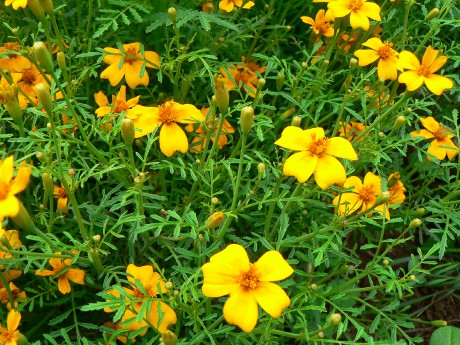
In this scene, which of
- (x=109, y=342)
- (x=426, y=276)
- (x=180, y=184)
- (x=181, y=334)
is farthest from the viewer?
(x=426, y=276)

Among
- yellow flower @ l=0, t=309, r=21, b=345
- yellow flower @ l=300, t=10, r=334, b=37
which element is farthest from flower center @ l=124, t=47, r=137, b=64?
yellow flower @ l=0, t=309, r=21, b=345

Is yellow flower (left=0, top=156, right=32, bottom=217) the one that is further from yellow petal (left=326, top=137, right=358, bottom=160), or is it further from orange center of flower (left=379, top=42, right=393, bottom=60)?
orange center of flower (left=379, top=42, right=393, bottom=60)

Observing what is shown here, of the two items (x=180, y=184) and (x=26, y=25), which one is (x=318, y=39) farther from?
(x=26, y=25)

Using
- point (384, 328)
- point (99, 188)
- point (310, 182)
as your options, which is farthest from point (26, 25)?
point (384, 328)

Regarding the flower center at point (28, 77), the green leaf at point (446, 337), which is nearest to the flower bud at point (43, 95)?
the flower center at point (28, 77)

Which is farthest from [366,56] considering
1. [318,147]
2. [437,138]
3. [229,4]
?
[318,147]

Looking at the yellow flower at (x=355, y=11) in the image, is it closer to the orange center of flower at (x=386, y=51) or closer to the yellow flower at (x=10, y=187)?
the orange center of flower at (x=386, y=51)
